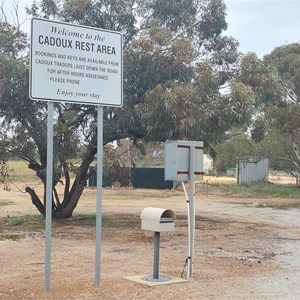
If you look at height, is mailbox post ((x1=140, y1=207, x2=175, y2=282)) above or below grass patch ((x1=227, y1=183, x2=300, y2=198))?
above

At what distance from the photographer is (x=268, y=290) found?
26.2 feet

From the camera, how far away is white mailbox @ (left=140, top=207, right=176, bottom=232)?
809cm

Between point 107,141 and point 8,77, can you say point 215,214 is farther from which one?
point 8,77

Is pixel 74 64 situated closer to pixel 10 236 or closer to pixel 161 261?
pixel 161 261

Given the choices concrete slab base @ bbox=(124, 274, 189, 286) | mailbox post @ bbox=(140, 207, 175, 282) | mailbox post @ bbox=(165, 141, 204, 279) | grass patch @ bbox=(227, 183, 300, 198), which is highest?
mailbox post @ bbox=(165, 141, 204, 279)

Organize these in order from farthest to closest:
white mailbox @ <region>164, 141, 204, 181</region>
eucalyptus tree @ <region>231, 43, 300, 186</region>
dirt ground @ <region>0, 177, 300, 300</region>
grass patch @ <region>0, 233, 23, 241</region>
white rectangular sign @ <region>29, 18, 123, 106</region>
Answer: eucalyptus tree @ <region>231, 43, 300, 186</region>
grass patch @ <region>0, 233, 23, 241</region>
white mailbox @ <region>164, 141, 204, 181</region>
dirt ground @ <region>0, 177, 300, 300</region>
white rectangular sign @ <region>29, 18, 123, 106</region>

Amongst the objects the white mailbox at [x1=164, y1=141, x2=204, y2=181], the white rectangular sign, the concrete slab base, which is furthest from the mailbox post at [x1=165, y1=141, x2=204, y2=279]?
the white rectangular sign

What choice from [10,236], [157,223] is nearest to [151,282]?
[157,223]

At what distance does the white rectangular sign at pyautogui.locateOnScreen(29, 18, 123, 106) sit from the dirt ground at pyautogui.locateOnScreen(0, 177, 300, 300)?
2.52 meters

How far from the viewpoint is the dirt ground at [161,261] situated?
7.68 meters

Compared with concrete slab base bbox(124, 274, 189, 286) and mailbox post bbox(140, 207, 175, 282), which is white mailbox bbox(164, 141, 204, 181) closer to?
mailbox post bbox(140, 207, 175, 282)

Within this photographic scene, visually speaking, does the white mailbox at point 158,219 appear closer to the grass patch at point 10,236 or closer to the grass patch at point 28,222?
the grass patch at point 10,236

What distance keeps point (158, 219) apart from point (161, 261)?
243cm

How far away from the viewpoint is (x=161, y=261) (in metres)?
10.3
